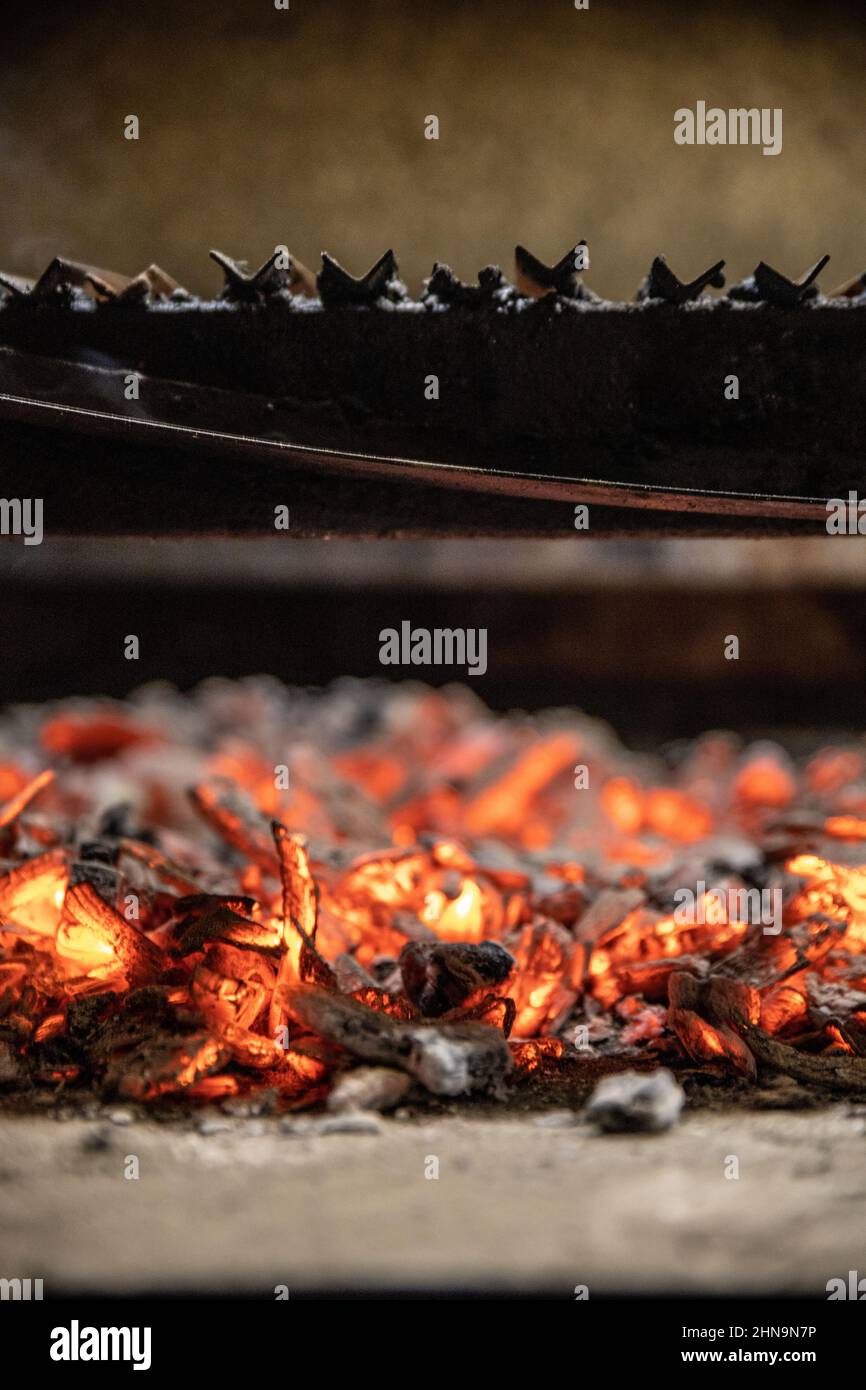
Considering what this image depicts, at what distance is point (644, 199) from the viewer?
2.62m

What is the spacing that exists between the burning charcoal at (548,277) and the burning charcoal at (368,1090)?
41.9 inches

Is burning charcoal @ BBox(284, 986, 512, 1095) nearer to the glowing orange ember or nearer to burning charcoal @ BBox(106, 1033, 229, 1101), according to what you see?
the glowing orange ember

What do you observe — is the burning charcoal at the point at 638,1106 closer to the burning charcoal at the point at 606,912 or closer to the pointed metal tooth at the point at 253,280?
the burning charcoal at the point at 606,912

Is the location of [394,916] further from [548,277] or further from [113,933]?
[548,277]

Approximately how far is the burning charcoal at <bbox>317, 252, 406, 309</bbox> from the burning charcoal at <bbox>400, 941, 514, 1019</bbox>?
940mm

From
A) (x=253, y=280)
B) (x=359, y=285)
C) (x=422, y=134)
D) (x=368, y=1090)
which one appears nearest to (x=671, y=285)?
(x=359, y=285)

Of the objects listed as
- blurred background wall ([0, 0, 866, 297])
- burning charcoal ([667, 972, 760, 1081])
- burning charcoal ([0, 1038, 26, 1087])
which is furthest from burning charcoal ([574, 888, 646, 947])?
blurred background wall ([0, 0, 866, 297])

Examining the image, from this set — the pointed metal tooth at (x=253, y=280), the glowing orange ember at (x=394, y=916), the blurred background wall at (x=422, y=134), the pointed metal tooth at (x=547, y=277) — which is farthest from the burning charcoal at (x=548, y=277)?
the blurred background wall at (x=422, y=134)

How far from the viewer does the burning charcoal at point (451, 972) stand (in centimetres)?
150

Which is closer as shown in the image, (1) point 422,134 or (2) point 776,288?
(2) point 776,288

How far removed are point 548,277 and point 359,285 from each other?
0.26 m

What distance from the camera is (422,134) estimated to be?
243 cm
